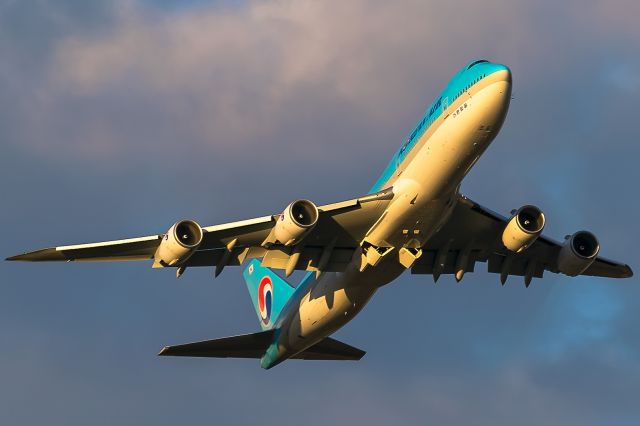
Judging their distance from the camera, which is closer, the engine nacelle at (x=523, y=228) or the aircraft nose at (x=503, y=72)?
the aircraft nose at (x=503, y=72)

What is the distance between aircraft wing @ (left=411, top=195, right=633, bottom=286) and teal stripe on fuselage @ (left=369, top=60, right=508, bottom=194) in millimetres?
3122

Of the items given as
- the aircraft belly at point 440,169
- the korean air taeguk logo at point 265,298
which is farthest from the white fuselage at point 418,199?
the korean air taeguk logo at point 265,298

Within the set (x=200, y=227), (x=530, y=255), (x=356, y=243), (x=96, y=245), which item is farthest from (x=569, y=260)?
(x=96, y=245)

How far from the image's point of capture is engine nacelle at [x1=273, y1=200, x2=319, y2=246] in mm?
43594

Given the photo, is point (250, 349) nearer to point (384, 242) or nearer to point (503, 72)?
point (384, 242)

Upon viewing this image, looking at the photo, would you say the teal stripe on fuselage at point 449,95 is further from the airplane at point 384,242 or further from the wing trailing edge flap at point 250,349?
the wing trailing edge flap at point 250,349

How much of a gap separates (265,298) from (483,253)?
12165 millimetres

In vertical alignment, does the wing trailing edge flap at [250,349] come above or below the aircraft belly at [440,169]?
below

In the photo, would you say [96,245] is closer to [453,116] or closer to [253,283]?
[453,116]

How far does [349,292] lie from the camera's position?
4853cm

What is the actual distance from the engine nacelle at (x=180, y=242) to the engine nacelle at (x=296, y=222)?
2.86 meters

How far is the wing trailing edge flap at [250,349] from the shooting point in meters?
52.8

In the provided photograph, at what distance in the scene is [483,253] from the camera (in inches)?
2040

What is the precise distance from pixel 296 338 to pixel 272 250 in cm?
524
